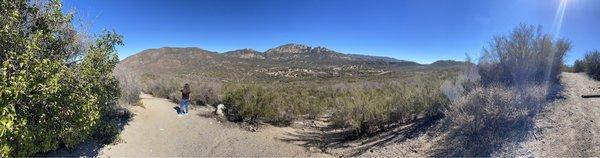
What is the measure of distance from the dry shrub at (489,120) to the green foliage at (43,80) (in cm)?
809

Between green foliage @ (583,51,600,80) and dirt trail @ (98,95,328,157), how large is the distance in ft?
37.8

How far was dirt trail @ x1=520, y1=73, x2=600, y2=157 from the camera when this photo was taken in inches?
327

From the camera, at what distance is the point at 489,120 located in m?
9.60

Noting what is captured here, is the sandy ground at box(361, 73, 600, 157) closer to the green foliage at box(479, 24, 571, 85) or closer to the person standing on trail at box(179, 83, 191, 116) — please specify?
the green foliage at box(479, 24, 571, 85)

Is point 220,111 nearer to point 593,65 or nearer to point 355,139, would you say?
point 355,139

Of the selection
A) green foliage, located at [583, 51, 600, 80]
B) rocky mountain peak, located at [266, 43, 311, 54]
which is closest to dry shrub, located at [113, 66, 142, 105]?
green foliage, located at [583, 51, 600, 80]

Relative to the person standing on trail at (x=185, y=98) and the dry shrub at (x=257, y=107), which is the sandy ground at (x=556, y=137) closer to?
the dry shrub at (x=257, y=107)

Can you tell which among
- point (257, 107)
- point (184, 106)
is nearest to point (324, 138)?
point (257, 107)

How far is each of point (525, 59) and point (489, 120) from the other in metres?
5.02

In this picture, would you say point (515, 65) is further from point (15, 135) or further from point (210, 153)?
point (15, 135)

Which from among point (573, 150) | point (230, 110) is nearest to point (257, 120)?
point (230, 110)

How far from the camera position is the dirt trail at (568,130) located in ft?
27.2

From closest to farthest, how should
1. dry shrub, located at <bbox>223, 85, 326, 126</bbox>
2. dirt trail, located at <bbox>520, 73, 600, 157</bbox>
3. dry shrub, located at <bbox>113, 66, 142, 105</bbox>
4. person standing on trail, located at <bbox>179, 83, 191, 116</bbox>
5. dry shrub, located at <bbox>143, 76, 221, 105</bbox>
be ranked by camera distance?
dirt trail, located at <bbox>520, 73, 600, 157</bbox> → dry shrub, located at <bbox>113, 66, 142, 105</bbox> → person standing on trail, located at <bbox>179, 83, 191, 116</bbox> → dry shrub, located at <bbox>223, 85, 326, 126</bbox> → dry shrub, located at <bbox>143, 76, 221, 105</bbox>

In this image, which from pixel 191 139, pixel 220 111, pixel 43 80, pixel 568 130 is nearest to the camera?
pixel 43 80
